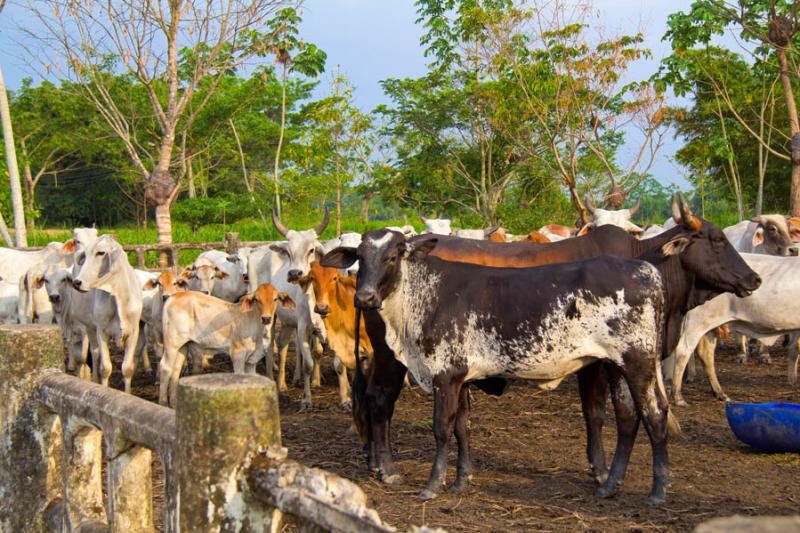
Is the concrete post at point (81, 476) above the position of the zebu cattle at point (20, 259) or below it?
below

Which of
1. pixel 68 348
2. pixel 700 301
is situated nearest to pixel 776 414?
pixel 700 301

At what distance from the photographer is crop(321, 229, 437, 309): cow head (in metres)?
5.75

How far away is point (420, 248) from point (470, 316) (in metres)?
0.70

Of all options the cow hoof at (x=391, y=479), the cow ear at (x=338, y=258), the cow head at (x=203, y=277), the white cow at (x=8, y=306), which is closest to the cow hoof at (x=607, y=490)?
the cow hoof at (x=391, y=479)

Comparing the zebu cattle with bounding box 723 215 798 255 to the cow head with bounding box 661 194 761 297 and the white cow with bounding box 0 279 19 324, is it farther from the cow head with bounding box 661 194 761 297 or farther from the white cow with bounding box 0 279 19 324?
the white cow with bounding box 0 279 19 324

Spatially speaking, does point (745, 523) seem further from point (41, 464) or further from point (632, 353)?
point (632, 353)

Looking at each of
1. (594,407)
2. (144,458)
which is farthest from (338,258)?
(144,458)

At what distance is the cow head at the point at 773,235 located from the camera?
37.1ft

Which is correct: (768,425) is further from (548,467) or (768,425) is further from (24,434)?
(24,434)

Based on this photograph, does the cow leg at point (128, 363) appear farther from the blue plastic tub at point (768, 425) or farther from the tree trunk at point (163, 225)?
the tree trunk at point (163, 225)

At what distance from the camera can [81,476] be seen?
156 inches

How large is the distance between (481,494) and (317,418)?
3181 mm

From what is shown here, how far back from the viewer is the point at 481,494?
5859 millimetres

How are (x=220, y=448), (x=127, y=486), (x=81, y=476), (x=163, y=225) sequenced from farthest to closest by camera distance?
(x=163, y=225), (x=81, y=476), (x=127, y=486), (x=220, y=448)
